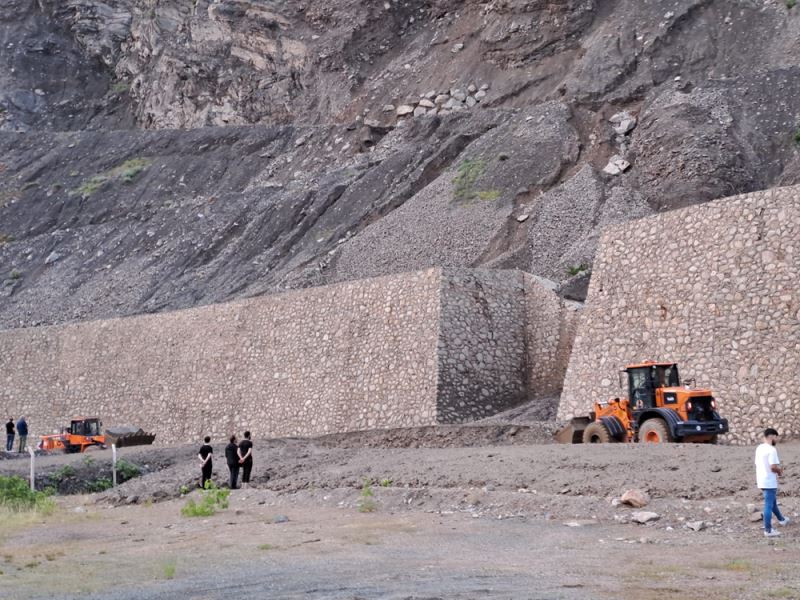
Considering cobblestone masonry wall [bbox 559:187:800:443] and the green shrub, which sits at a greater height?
cobblestone masonry wall [bbox 559:187:800:443]

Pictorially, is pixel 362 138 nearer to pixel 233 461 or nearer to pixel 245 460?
pixel 245 460

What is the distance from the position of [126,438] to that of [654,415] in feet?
56.1

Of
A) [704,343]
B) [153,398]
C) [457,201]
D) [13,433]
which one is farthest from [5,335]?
[704,343]

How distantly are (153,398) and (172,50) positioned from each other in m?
33.3

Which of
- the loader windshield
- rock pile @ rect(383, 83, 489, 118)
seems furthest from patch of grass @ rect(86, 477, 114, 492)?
rock pile @ rect(383, 83, 489, 118)

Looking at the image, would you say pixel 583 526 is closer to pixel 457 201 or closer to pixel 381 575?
pixel 381 575

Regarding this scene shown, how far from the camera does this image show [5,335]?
133ft

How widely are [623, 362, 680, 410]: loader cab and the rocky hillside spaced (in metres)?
9.48

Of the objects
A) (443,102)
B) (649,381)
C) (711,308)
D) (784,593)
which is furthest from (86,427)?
(784,593)

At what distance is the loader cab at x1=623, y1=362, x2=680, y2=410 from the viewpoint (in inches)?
811

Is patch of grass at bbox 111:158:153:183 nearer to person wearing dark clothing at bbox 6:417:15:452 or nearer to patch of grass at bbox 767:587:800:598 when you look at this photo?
person wearing dark clothing at bbox 6:417:15:452

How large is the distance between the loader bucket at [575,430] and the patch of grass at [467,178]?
1855 cm

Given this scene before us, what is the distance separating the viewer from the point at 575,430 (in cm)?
2194

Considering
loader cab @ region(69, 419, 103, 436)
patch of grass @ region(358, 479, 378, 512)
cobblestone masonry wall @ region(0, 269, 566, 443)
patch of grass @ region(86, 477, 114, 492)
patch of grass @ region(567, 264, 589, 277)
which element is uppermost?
patch of grass @ region(567, 264, 589, 277)
